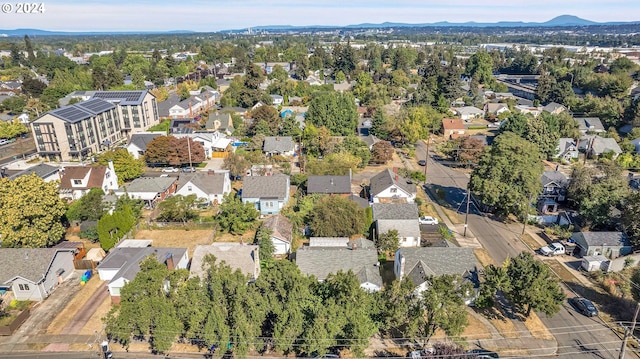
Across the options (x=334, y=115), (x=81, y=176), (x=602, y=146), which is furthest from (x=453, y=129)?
(x=81, y=176)

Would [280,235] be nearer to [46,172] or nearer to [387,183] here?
[387,183]

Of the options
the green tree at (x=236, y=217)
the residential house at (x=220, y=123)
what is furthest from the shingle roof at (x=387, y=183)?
the residential house at (x=220, y=123)

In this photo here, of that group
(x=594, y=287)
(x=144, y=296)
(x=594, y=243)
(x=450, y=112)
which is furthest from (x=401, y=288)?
(x=450, y=112)

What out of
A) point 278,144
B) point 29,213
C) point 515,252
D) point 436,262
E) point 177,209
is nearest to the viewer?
point 436,262

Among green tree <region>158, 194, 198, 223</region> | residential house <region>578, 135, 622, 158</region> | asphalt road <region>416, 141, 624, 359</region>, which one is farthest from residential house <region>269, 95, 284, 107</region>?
residential house <region>578, 135, 622, 158</region>

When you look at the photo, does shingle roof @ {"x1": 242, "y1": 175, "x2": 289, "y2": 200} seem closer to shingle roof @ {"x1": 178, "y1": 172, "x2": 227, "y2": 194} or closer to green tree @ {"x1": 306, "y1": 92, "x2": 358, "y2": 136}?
shingle roof @ {"x1": 178, "y1": 172, "x2": 227, "y2": 194}

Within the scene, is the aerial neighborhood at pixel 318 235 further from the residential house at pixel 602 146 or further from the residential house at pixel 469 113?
the residential house at pixel 469 113
